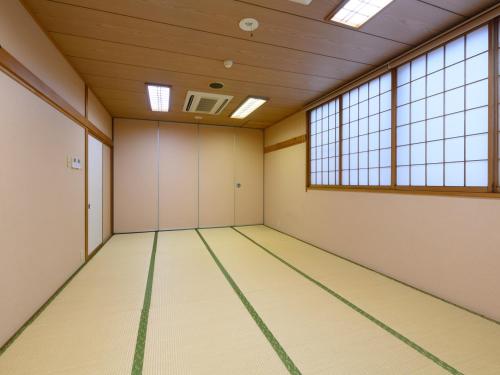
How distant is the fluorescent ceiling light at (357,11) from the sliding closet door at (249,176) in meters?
4.56

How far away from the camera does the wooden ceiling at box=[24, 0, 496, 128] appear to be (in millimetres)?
2201

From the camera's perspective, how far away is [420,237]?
2832mm

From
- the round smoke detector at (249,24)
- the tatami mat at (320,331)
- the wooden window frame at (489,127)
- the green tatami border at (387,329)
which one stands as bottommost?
the tatami mat at (320,331)

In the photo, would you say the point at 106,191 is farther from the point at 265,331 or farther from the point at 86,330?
the point at 265,331

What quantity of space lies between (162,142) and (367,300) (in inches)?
210

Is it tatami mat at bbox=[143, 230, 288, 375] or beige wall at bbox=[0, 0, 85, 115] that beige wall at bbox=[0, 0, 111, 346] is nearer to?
beige wall at bbox=[0, 0, 85, 115]

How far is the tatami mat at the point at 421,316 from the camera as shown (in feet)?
5.72

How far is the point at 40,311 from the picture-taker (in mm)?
2305

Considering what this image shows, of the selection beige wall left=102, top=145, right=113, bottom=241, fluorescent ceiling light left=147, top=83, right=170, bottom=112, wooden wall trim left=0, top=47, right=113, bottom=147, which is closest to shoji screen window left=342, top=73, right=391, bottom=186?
fluorescent ceiling light left=147, top=83, right=170, bottom=112

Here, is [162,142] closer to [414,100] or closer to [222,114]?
[222,114]

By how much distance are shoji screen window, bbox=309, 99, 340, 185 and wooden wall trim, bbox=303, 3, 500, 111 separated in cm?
42

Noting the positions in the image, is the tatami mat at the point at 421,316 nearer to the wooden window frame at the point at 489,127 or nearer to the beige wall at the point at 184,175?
the wooden window frame at the point at 489,127

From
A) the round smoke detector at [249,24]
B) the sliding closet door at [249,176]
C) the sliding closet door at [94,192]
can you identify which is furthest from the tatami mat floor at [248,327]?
the sliding closet door at [249,176]

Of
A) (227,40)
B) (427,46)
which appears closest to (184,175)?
(227,40)
